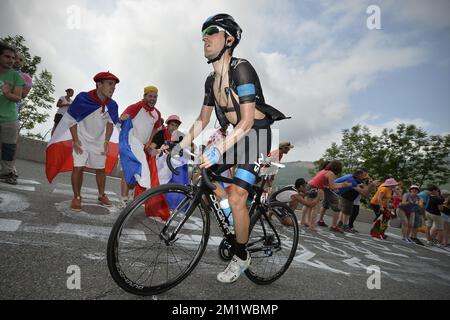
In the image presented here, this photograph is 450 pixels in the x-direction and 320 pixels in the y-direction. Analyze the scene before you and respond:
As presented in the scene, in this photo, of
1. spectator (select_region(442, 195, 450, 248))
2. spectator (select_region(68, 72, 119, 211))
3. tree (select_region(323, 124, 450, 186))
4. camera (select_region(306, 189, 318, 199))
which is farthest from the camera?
tree (select_region(323, 124, 450, 186))

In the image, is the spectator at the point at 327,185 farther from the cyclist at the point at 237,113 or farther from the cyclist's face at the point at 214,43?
the cyclist's face at the point at 214,43

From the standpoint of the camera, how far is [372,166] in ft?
105

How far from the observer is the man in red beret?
4644 mm

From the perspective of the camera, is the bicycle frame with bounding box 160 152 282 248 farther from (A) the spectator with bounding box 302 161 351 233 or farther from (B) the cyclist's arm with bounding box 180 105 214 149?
(A) the spectator with bounding box 302 161 351 233

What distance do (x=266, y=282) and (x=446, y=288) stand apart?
2.97m

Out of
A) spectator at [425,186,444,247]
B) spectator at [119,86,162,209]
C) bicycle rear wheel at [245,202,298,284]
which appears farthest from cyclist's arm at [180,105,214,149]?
spectator at [425,186,444,247]

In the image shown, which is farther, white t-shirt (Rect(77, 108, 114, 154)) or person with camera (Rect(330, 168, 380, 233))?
person with camera (Rect(330, 168, 380, 233))

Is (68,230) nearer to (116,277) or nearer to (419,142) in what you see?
(116,277)

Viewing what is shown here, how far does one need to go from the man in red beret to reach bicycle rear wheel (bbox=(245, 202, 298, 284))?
10.3ft

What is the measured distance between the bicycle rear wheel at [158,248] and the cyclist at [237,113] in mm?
300

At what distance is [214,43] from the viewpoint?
7.86ft

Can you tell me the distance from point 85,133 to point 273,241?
3.84 meters

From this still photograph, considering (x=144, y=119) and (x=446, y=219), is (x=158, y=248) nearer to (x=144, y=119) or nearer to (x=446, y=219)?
(x=144, y=119)
